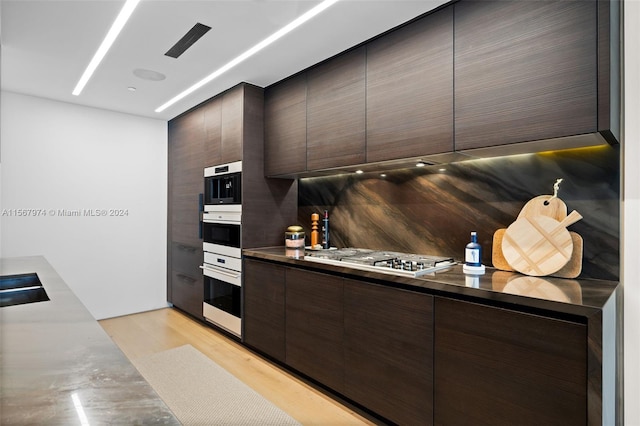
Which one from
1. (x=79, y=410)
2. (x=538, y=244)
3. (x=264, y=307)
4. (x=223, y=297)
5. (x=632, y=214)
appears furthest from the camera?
(x=223, y=297)

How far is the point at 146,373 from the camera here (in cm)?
271

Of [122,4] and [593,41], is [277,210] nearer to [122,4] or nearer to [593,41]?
[122,4]

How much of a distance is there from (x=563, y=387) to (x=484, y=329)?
330 millimetres

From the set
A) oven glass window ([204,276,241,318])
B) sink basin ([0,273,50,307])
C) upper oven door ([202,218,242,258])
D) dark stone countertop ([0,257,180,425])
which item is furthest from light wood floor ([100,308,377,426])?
dark stone countertop ([0,257,180,425])

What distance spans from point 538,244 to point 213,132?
3061mm

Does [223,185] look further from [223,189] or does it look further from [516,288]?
[516,288]

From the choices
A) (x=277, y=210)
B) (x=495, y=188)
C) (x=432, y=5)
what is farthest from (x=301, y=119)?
(x=495, y=188)

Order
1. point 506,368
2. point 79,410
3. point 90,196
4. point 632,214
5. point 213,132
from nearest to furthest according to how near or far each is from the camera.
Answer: point 79,410, point 506,368, point 632,214, point 213,132, point 90,196

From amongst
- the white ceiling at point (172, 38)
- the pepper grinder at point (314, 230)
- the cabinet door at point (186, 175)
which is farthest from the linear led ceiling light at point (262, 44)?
the pepper grinder at point (314, 230)

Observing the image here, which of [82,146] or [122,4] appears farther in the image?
[82,146]

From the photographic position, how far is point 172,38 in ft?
7.89

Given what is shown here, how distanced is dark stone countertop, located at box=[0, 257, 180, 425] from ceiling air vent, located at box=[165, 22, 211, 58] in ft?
6.31

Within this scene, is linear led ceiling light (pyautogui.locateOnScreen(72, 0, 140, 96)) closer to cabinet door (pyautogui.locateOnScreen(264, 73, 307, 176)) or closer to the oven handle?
cabinet door (pyautogui.locateOnScreen(264, 73, 307, 176))

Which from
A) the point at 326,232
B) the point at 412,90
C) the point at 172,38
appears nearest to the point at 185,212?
the point at 326,232
